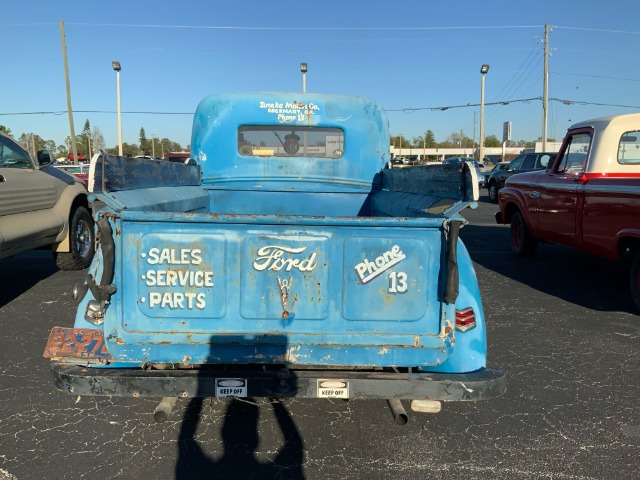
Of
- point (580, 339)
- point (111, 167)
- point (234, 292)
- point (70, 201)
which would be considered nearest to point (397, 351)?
point (234, 292)

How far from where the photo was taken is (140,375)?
2.38m

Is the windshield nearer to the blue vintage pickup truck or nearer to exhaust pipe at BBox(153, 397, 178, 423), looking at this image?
the blue vintage pickup truck

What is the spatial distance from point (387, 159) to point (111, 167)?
3.53 m

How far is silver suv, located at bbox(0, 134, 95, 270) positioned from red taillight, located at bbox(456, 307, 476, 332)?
16.1 ft

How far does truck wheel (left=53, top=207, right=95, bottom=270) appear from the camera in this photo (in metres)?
6.97

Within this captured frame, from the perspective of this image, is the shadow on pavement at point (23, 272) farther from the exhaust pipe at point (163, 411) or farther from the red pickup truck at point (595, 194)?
the red pickup truck at point (595, 194)

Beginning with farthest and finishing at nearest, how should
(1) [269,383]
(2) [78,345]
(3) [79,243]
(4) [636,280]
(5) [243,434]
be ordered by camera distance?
(3) [79,243]
(4) [636,280]
(5) [243,434]
(2) [78,345]
(1) [269,383]

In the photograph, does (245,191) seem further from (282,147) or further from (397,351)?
(397,351)

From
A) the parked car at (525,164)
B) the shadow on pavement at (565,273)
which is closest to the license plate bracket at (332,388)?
the shadow on pavement at (565,273)

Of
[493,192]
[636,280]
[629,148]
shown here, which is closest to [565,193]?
[629,148]

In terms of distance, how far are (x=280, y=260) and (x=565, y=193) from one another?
5309mm

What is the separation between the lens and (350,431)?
3039 mm

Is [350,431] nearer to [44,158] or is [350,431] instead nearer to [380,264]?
[380,264]

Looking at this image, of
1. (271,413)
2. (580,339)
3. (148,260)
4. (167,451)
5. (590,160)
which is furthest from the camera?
(590,160)
